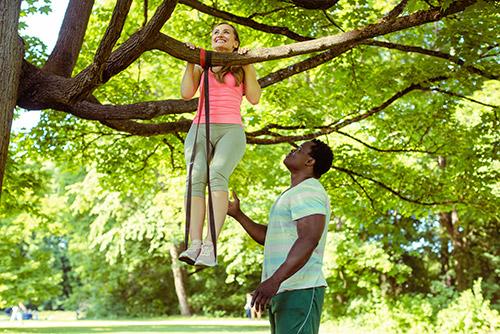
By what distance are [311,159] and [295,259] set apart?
71 cm

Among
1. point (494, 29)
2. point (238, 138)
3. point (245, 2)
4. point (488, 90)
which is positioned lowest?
point (238, 138)

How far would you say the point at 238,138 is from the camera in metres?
4.46

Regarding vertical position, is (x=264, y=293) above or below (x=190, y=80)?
below

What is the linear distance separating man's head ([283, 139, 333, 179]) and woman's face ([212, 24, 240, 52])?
3.66 feet

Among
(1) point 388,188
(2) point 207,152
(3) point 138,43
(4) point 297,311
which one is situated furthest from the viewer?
(1) point 388,188

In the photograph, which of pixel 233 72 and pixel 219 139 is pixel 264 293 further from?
pixel 233 72

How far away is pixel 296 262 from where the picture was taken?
333 cm

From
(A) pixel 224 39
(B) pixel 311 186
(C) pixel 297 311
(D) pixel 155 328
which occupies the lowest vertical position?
(D) pixel 155 328

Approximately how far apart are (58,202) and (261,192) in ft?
21.1

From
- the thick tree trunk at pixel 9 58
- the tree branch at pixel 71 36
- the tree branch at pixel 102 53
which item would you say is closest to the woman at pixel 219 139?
the tree branch at pixel 102 53

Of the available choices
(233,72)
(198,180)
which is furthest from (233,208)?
(233,72)

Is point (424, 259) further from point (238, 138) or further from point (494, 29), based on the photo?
point (238, 138)

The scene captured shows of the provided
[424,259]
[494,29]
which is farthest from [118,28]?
[424,259]

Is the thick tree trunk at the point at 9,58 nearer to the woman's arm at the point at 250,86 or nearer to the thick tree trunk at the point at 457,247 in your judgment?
the woman's arm at the point at 250,86
